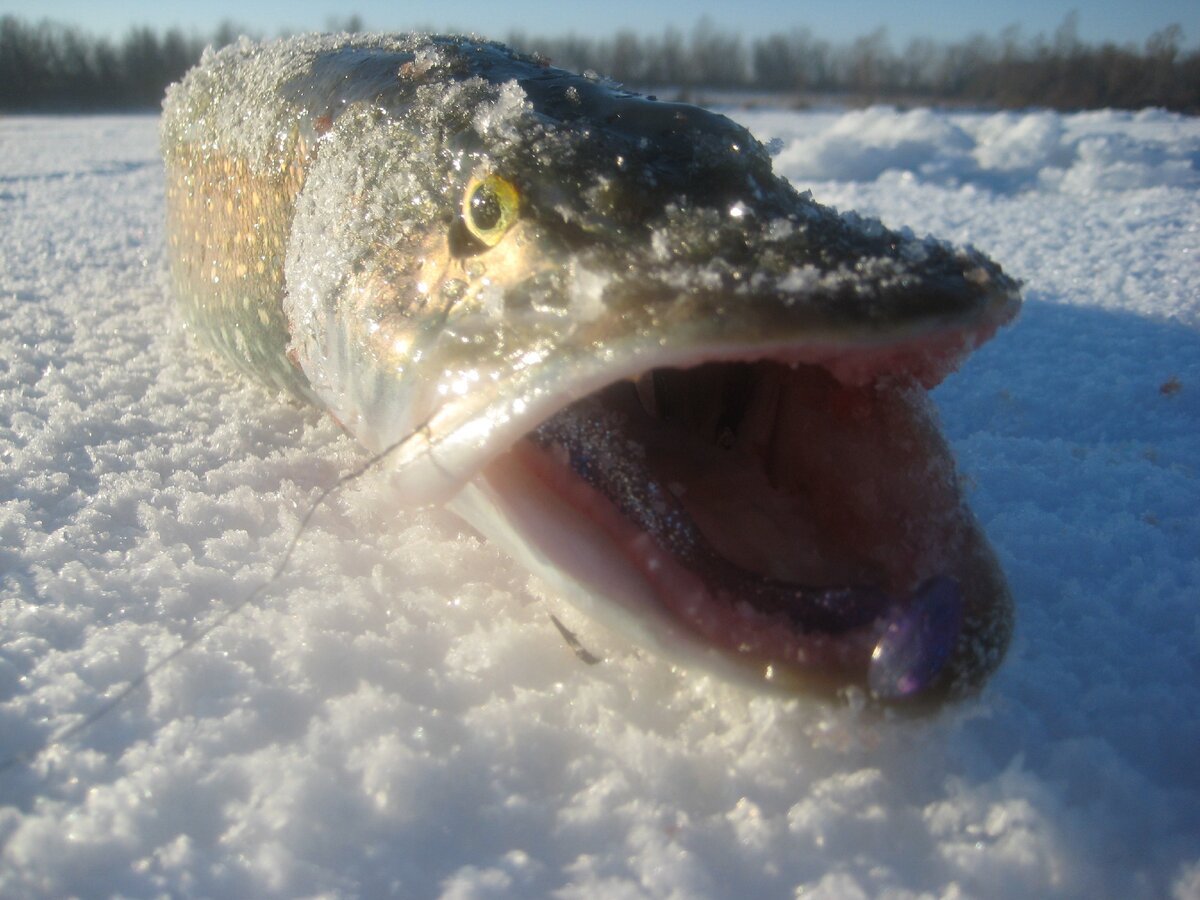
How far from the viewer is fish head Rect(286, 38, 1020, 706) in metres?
0.94

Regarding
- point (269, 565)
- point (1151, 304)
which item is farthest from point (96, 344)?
point (1151, 304)

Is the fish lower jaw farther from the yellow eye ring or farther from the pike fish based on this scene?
the yellow eye ring

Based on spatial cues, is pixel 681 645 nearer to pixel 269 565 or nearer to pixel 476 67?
pixel 269 565

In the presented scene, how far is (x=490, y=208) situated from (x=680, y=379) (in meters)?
0.39

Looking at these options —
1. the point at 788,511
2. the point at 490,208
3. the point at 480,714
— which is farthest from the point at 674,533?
the point at 490,208

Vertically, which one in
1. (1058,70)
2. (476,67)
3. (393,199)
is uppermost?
(476,67)

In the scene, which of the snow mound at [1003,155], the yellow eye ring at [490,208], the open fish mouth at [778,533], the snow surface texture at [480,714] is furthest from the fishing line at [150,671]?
the snow mound at [1003,155]

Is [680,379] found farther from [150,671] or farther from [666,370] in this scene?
[150,671]

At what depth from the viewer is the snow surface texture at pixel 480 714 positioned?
0.87 m

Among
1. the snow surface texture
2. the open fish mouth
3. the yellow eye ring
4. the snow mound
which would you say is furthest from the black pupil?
the snow mound

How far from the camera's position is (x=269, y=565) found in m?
1.33

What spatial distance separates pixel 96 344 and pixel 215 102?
0.76 meters

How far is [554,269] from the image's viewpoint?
43.0 inches

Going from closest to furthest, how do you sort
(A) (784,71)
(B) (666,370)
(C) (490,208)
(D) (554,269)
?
(D) (554,269) < (C) (490,208) < (B) (666,370) < (A) (784,71)
